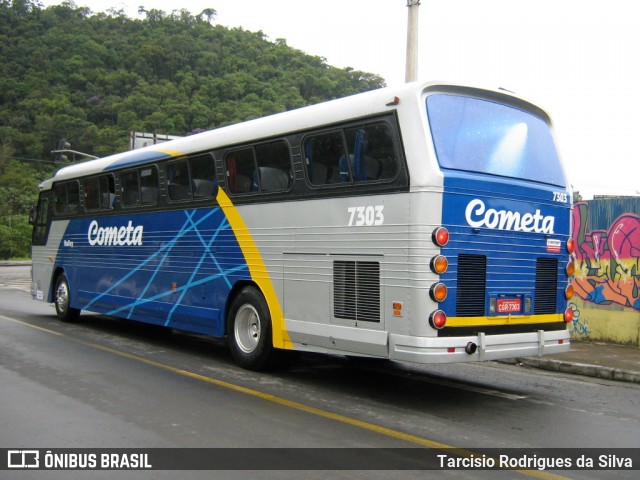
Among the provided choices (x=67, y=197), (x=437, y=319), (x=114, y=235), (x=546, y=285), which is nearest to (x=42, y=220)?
(x=67, y=197)

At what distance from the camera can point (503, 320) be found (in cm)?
739

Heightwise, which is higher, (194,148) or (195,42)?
(195,42)

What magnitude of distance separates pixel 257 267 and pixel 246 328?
0.95 meters

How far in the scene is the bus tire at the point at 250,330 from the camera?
8734mm

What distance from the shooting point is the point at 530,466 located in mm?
5250

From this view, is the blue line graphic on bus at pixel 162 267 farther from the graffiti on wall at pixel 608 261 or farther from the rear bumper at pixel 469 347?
the graffiti on wall at pixel 608 261

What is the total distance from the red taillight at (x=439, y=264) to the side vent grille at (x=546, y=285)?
66.0 inches

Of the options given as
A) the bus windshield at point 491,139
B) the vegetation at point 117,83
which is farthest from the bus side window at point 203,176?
the vegetation at point 117,83

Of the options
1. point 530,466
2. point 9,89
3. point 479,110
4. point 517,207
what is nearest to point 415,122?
point 479,110

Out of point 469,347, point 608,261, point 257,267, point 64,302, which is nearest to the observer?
point 469,347

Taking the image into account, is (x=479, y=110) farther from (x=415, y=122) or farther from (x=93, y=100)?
(x=93, y=100)

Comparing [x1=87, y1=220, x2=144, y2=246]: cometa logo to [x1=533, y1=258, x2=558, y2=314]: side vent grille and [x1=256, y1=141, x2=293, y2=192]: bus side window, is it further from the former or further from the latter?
[x1=533, y1=258, x2=558, y2=314]: side vent grille

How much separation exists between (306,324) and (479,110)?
332cm

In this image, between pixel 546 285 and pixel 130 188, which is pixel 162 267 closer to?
pixel 130 188
